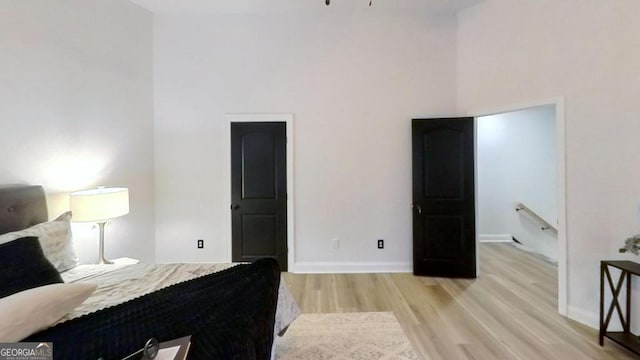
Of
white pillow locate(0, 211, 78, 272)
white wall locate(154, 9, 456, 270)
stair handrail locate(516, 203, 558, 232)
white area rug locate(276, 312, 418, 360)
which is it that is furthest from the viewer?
stair handrail locate(516, 203, 558, 232)

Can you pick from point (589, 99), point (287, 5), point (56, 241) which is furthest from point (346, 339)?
point (287, 5)

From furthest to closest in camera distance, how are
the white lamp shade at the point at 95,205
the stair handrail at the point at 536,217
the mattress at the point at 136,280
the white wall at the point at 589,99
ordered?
1. the stair handrail at the point at 536,217
2. the white lamp shade at the point at 95,205
3. the white wall at the point at 589,99
4. the mattress at the point at 136,280

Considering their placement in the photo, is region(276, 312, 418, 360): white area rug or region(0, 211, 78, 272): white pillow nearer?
region(0, 211, 78, 272): white pillow

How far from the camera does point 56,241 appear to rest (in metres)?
2.11

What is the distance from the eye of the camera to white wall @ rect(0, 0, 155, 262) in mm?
2281

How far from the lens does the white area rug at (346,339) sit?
2191 mm

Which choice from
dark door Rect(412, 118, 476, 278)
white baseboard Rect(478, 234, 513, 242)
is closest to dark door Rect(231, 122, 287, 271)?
dark door Rect(412, 118, 476, 278)

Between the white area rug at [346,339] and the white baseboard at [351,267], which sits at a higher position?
the white baseboard at [351,267]

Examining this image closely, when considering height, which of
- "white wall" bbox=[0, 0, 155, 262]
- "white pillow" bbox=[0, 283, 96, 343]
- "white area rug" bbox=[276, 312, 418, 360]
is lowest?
"white area rug" bbox=[276, 312, 418, 360]

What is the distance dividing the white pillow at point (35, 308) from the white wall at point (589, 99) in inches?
152

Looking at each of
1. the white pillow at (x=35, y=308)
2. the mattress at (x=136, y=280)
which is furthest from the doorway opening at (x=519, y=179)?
the white pillow at (x=35, y=308)

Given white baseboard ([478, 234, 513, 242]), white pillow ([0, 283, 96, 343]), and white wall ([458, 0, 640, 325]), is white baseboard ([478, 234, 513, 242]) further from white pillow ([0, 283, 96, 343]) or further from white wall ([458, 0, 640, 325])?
white pillow ([0, 283, 96, 343])

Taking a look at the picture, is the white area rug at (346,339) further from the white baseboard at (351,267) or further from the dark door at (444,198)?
the dark door at (444,198)

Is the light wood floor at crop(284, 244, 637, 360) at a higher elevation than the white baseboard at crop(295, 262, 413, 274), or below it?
below
